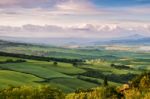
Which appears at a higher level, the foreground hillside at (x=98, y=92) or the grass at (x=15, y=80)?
the foreground hillside at (x=98, y=92)

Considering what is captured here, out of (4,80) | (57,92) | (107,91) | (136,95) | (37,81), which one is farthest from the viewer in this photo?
(37,81)

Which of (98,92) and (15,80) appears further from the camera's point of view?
(15,80)

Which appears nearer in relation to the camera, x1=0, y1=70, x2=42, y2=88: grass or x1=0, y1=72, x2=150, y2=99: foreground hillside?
x1=0, y1=72, x2=150, y2=99: foreground hillside

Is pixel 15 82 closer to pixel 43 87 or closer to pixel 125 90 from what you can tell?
pixel 43 87

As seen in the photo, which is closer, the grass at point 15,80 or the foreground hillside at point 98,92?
the foreground hillside at point 98,92

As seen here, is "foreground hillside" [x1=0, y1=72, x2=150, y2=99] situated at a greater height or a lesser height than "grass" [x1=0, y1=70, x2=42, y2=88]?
greater

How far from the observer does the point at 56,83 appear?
198m

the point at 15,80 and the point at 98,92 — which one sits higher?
the point at 98,92

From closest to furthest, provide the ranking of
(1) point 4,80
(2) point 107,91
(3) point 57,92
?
1. (2) point 107,91
2. (3) point 57,92
3. (1) point 4,80

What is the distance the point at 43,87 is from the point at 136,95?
32.4 metres

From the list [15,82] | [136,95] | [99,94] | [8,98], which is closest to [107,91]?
[99,94]

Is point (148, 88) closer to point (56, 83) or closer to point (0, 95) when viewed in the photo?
point (0, 95)

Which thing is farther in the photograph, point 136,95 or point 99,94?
point 99,94

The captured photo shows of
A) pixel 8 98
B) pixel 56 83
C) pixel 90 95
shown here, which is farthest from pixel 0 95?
pixel 56 83
